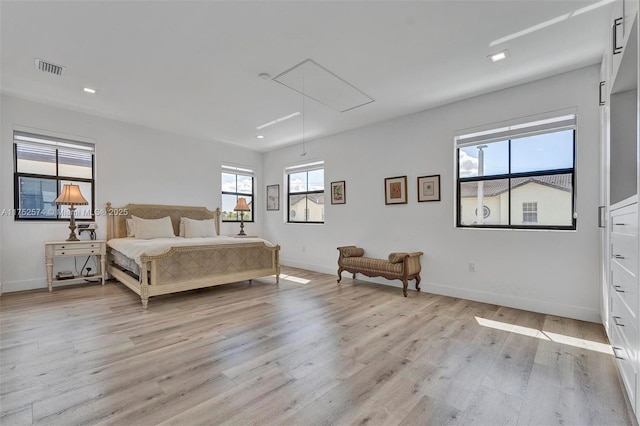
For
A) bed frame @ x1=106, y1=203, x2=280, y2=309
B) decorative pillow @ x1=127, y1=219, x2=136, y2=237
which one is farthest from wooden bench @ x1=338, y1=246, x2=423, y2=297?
decorative pillow @ x1=127, y1=219, x2=136, y2=237

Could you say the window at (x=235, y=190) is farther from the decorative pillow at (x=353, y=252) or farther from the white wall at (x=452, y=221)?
the decorative pillow at (x=353, y=252)

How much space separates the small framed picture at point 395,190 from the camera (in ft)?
14.7

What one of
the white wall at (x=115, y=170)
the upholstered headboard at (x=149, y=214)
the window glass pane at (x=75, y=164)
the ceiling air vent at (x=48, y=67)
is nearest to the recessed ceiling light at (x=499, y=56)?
the ceiling air vent at (x=48, y=67)

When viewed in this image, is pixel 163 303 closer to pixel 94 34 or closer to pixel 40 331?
pixel 40 331

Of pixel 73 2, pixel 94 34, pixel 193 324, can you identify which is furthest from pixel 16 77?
pixel 193 324

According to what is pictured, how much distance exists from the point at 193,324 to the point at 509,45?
4003 millimetres

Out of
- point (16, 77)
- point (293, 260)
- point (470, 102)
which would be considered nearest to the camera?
point (16, 77)

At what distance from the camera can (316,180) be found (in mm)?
6000

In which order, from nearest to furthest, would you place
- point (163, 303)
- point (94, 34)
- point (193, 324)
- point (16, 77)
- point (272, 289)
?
point (94, 34), point (193, 324), point (16, 77), point (163, 303), point (272, 289)

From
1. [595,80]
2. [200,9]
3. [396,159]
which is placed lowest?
[396,159]

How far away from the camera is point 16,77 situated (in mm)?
3289

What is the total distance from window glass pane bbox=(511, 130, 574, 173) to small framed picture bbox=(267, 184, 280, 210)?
4531 millimetres

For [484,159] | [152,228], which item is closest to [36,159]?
[152,228]

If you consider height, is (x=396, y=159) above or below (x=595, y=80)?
below
